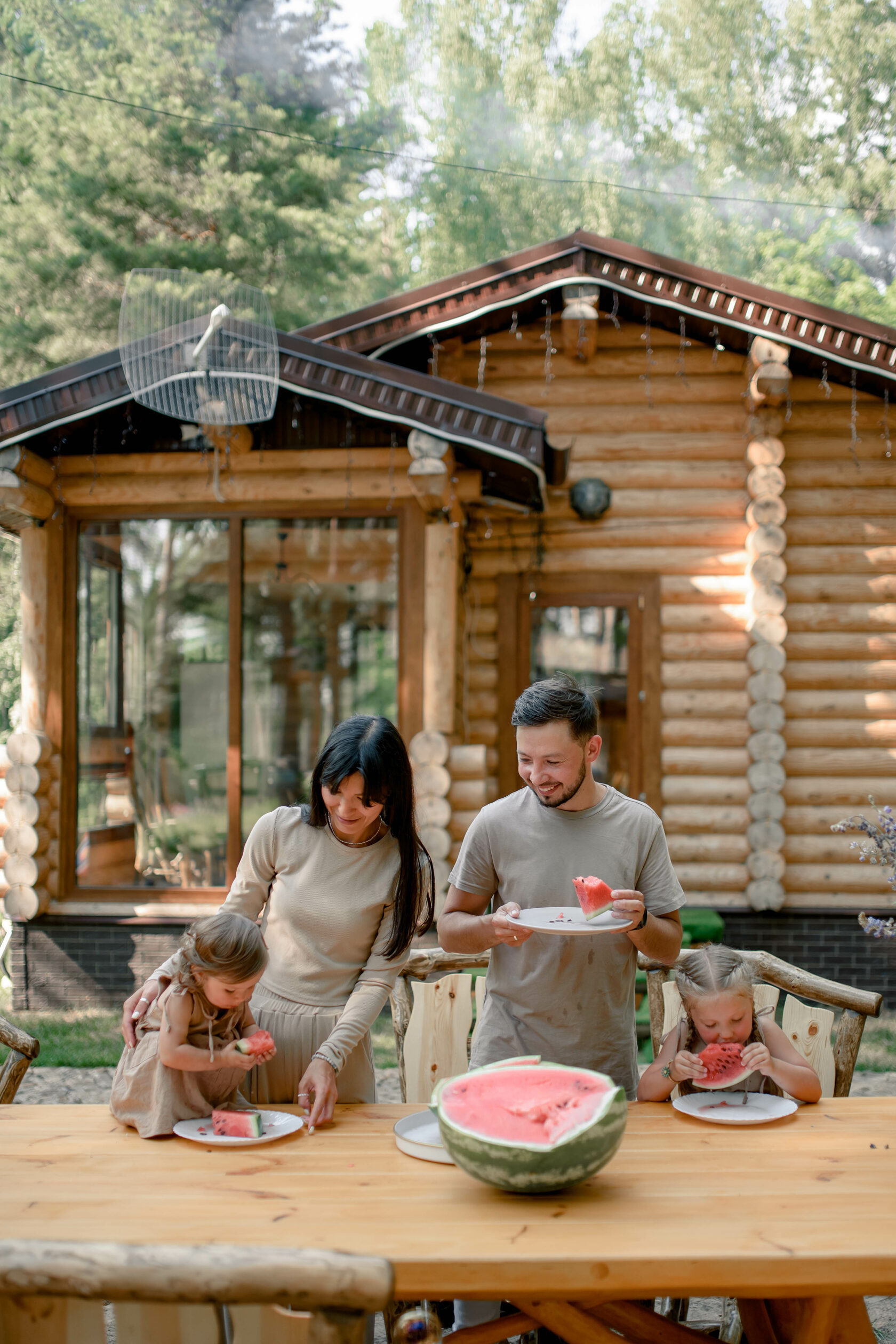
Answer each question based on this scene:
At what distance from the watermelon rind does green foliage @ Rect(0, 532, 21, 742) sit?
1695 cm

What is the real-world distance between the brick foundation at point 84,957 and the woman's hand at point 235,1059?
552cm

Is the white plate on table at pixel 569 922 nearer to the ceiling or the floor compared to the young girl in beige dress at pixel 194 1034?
nearer to the ceiling

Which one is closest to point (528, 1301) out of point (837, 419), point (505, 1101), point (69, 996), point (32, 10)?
point (505, 1101)

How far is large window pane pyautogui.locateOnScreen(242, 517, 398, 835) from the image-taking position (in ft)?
27.6

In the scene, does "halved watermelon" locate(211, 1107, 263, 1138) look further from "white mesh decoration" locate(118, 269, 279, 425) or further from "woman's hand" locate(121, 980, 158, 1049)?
"white mesh decoration" locate(118, 269, 279, 425)

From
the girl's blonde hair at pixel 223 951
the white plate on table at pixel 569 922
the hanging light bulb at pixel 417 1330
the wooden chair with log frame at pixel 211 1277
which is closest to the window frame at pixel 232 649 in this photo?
the white plate on table at pixel 569 922

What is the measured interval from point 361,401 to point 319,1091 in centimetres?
552

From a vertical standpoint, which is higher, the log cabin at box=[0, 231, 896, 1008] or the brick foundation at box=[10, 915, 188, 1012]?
the log cabin at box=[0, 231, 896, 1008]

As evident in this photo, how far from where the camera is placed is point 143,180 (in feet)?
65.9

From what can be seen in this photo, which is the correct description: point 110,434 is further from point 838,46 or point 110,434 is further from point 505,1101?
point 838,46

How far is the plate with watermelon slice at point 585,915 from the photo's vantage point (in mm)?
2676

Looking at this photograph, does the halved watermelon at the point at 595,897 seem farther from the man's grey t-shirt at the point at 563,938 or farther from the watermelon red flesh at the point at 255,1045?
the watermelon red flesh at the point at 255,1045

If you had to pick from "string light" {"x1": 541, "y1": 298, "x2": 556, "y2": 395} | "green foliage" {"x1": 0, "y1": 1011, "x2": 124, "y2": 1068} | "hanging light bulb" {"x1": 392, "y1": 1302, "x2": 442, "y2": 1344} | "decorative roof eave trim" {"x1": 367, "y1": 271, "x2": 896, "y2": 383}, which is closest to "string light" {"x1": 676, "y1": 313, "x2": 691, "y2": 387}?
"decorative roof eave trim" {"x1": 367, "y1": 271, "x2": 896, "y2": 383}

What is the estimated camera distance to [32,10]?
76.0ft
